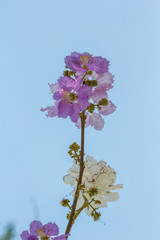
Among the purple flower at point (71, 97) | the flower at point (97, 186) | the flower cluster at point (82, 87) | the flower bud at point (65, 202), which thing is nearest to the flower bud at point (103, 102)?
the flower cluster at point (82, 87)

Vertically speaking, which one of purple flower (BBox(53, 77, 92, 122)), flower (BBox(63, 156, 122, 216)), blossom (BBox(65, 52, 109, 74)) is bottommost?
flower (BBox(63, 156, 122, 216))

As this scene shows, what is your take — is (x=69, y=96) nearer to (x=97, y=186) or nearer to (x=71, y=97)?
(x=71, y=97)

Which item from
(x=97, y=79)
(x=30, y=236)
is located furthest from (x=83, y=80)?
(x=30, y=236)

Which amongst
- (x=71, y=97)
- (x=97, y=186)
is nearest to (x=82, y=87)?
(x=71, y=97)

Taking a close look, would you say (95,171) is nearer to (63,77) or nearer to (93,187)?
(93,187)

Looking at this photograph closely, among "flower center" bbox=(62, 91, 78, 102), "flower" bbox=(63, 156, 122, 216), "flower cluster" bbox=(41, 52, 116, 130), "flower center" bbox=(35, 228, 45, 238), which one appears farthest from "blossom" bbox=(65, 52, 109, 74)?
"flower center" bbox=(35, 228, 45, 238)

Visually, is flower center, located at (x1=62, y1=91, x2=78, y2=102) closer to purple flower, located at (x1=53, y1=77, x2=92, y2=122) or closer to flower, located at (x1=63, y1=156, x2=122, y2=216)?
purple flower, located at (x1=53, y1=77, x2=92, y2=122)

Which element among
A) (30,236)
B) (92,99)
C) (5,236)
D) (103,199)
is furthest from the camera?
(5,236)
